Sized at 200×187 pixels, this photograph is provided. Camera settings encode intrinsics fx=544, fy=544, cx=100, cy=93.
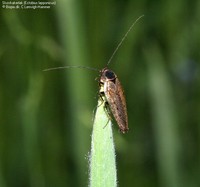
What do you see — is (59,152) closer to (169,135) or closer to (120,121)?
(169,135)

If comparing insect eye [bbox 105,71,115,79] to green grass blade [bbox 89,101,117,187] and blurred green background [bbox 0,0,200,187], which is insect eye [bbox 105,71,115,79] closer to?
blurred green background [bbox 0,0,200,187]

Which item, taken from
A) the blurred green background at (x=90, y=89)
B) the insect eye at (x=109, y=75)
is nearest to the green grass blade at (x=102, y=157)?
the insect eye at (x=109, y=75)

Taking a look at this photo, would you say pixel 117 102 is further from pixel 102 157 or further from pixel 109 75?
pixel 102 157

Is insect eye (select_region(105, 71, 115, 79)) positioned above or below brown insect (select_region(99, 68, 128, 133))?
above

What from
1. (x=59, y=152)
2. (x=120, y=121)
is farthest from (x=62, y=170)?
(x=120, y=121)

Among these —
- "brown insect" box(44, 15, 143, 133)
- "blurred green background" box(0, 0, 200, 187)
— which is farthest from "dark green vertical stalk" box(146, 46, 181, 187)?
"brown insect" box(44, 15, 143, 133)

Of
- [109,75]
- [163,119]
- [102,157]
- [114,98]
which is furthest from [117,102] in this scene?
[163,119]

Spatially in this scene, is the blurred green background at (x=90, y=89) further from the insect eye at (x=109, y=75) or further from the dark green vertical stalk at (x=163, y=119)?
the insect eye at (x=109, y=75)
